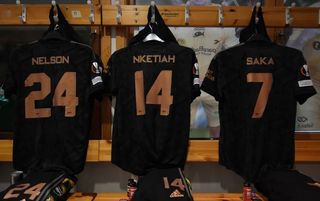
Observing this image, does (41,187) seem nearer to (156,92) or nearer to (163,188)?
(163,188)

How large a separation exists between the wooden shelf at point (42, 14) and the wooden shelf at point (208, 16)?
112mm

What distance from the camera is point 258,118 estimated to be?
73.4 inches

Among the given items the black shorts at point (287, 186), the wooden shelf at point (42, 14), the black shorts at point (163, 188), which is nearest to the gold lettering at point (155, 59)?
the wooden shelf at point (42, 14)

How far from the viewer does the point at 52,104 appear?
1.88 m

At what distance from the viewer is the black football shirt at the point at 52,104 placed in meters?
1.86

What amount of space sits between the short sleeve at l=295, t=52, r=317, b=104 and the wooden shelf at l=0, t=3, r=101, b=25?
1355 millimetres

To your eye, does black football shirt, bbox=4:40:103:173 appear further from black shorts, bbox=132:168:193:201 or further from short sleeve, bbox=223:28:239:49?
short sleeve, bbox=223:28:239:49

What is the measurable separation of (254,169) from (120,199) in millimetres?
871

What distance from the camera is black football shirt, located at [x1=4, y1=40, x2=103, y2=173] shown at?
1.86m

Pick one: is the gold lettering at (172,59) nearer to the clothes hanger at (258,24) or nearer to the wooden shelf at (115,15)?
the wooden shelf at (115,15)

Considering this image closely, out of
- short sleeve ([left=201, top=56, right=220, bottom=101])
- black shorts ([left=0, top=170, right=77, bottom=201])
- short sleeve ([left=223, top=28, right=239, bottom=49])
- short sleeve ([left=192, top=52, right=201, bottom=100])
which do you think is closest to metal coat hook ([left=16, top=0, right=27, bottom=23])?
black shorts ([left=0, top=170, right=77, bottom=201])

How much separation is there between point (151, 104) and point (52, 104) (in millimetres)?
644

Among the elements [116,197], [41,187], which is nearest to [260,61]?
[116,197]

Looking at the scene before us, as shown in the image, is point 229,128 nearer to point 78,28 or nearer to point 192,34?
point 192,34
